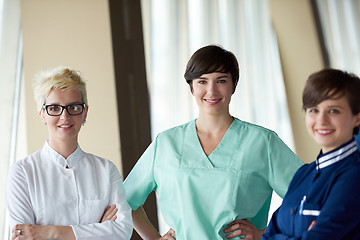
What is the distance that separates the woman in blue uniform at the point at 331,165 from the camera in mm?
1272

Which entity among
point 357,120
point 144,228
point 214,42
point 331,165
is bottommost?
point 144,228

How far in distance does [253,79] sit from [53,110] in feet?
6.56

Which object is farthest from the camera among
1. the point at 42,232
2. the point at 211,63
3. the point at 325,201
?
the point at 211,63

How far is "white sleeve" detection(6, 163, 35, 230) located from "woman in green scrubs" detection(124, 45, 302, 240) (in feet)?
1.74

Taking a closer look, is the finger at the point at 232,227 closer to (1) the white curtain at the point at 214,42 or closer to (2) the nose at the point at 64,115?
(2) the nose at the point at 64,115

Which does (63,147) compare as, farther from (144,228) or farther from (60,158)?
(144,228)

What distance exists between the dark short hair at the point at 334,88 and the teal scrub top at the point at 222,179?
514 mm

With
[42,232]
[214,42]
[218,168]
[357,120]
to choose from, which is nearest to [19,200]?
[42,232]

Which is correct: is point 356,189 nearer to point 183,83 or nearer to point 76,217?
point 76,217

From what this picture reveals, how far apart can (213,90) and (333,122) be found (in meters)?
0.60

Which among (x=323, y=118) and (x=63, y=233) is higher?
(x=323, y=118)

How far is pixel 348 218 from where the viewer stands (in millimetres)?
1264

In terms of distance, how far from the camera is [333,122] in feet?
4.42

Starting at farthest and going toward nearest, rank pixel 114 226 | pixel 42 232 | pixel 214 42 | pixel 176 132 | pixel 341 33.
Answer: pixel 341 33 → pixel 214 42 → pixel 176 132 → pixel 114 226 → pixel 42 232
